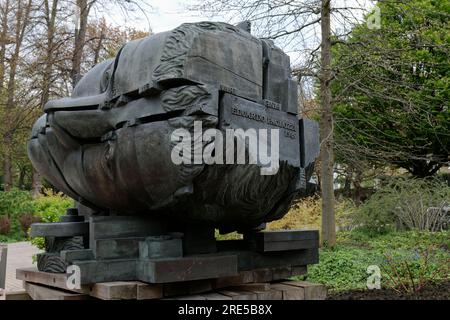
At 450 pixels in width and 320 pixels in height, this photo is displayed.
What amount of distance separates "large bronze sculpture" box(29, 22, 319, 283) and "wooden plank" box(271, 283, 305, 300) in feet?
0.72

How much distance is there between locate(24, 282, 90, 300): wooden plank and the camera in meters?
3.57

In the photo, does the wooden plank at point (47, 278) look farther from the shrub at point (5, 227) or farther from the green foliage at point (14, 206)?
the green foliage at point (14, 206)

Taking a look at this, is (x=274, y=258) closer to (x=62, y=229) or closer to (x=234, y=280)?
(x=234, y=280)

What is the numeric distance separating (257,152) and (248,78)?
22.4 inches

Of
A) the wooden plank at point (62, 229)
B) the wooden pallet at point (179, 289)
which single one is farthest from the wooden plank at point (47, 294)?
the wooden plank at point (62, 229)

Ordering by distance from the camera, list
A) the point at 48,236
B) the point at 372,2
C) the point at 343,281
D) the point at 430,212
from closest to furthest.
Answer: the point at 48,236 → the point at 343,281 → the point at 372,2 → the point at 430,212

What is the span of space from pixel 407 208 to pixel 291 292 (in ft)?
33.3

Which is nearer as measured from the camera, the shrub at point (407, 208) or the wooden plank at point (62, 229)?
the wooden plank at point (62, 229)

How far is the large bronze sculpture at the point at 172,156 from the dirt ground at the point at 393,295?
9.10ft

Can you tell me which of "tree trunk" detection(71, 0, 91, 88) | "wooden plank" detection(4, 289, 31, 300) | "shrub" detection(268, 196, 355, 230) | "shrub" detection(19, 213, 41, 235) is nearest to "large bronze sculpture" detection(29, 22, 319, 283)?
"wooden plank" detection(4, 289, 31, 300)

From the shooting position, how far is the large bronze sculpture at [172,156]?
331 centimetres

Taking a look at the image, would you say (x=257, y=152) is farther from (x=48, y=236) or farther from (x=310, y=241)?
(x=48, y=236)
